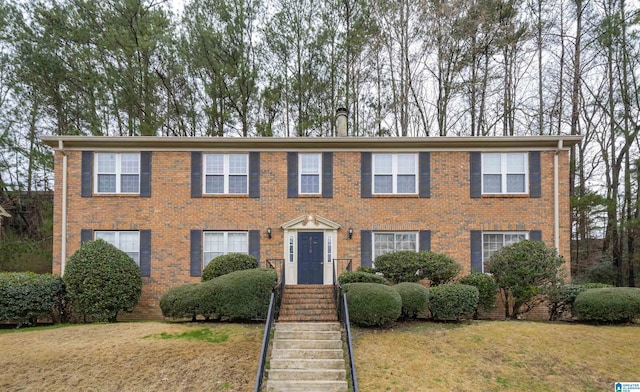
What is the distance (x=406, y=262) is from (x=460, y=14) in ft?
49.2

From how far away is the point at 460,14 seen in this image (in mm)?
19578

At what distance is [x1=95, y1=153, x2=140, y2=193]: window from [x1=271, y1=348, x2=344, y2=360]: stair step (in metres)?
7.99

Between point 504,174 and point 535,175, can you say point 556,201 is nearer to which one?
point 535,175

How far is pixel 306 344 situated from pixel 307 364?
0.74 metres

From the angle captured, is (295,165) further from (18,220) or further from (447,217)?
(18,220)

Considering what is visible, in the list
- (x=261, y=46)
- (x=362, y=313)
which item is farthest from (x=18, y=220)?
(x=362, y=313)

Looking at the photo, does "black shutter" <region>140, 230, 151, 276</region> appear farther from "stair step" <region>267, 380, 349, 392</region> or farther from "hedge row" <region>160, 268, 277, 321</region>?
"stair step" <region>267, 380, 349, 392</region>

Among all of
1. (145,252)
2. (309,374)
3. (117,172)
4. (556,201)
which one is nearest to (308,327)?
(309,374)

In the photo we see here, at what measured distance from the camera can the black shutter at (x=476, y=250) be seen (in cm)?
1247

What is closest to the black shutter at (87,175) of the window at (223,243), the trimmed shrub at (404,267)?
the window at (223,243)

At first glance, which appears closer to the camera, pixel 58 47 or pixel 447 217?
pixel 447 217

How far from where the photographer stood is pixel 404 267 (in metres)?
11.1

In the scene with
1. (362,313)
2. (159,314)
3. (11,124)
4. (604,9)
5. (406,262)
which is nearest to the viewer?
(362,313)

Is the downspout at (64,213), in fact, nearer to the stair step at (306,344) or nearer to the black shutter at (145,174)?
the black shutter at (145,174)
